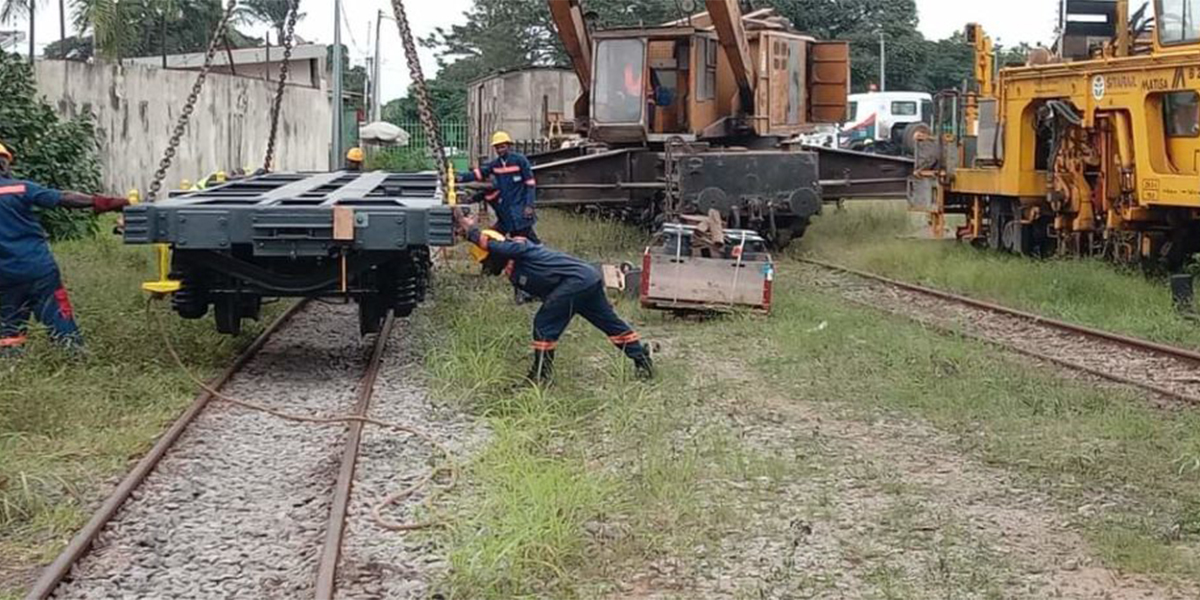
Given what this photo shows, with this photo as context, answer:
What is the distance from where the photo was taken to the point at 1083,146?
15.8 meters

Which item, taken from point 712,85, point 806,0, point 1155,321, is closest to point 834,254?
point 712,85

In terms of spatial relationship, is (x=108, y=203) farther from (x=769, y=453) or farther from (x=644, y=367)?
(x=769, y=453)

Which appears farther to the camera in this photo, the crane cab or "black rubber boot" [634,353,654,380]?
the crane cab

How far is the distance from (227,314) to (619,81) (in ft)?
29.3

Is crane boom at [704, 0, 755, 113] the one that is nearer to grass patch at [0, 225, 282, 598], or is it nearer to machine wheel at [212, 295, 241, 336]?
grass patch at [0, 225, 282, 598]

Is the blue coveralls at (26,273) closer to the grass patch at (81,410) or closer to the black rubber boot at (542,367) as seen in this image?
the grass patch at (81,410)

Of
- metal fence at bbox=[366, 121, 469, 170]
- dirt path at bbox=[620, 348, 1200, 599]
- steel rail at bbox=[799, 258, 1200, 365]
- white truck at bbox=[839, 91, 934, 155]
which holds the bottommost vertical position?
dirt path at bbox=[620, 348, 1200, 599]

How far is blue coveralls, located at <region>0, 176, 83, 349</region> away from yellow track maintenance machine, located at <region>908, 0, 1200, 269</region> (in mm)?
9459

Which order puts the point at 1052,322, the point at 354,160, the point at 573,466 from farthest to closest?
the point at 354,160 < the point at 1052,322 < the point at 573,466

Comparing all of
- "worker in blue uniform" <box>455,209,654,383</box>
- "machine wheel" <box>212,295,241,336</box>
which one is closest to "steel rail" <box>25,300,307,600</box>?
"machine wheel" <box>212,295,241,336</box>

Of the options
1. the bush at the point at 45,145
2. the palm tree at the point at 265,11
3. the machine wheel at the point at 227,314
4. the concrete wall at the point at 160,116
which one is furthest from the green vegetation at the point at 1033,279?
the palm tree at the point at 265,11

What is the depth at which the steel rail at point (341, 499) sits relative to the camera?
221 inches

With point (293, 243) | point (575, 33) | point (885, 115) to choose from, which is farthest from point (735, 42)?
point (885, 115)

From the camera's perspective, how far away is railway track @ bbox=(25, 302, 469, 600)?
5.77 m
